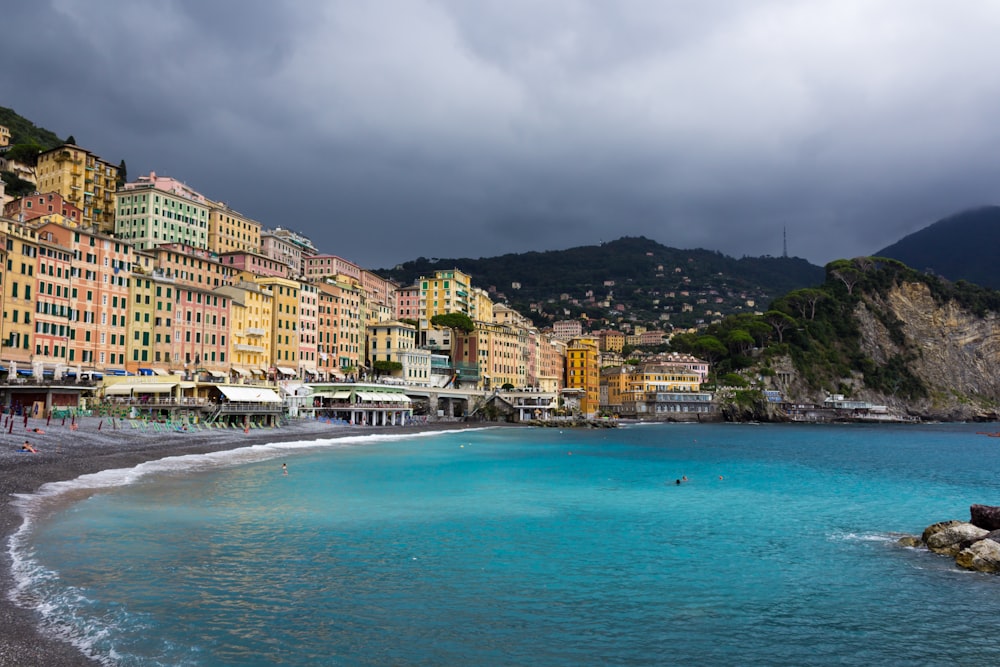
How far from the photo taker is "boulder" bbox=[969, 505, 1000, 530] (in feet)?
76.2

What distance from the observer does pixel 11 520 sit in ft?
71.3

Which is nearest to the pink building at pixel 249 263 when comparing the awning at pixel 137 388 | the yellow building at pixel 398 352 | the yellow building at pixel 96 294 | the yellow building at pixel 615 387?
the yellow building at pixel 398 352

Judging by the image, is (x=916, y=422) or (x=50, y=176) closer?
(x=50, y=176)

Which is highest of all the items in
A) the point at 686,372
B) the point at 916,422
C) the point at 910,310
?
the point at 910,310

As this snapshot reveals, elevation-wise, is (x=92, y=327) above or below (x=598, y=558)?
above

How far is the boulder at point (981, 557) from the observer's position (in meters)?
20.0

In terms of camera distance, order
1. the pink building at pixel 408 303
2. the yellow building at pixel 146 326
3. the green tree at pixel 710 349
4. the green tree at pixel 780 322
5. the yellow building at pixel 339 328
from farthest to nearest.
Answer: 1. the green tree at pixel 780 322
2. the green tree at pixel 710 349
3. the pink building at pixel 408 303
4. the yellow building at pixel 339 328
5. the yellow building at pixel 146 326

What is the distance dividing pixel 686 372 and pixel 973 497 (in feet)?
402

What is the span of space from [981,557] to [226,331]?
76.8 meters

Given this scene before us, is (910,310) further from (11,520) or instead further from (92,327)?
(11,520)

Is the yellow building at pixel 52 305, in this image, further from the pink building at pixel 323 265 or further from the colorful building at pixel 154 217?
the pink building at pixel 323 265

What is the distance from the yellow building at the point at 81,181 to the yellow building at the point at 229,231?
43.8 ft

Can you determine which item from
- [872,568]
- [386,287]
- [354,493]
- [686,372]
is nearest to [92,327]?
[354,493]

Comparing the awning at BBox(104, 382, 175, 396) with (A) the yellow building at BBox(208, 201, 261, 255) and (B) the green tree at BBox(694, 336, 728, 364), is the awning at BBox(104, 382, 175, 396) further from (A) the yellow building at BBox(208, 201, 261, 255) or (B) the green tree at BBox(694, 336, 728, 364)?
(B) the green tree at BBox(694, 336, 728, 364)
